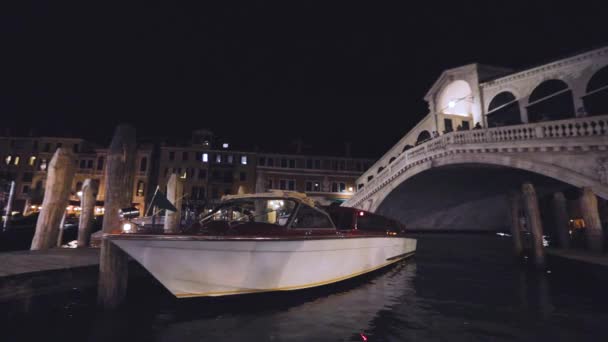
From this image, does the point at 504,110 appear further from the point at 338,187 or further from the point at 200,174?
the point at 200,174

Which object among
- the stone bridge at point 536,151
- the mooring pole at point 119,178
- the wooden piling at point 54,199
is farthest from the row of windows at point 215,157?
the mooring pole at point 119,178

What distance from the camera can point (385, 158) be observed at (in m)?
23.0

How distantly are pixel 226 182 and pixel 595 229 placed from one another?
107ft

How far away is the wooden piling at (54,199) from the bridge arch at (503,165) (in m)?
15.0

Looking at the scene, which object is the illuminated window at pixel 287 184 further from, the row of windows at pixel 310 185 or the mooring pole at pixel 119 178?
the mooring pole at pixel 119 178

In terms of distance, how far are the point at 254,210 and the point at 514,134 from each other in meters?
11.1

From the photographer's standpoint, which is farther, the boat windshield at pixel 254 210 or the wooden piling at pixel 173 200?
the wooden piling at pixel 173 200

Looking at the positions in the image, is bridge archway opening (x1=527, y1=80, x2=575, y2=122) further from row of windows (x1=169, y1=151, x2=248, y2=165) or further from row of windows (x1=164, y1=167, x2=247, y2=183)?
row of windows (x1=164, y1=167, x2=247, y2=183)

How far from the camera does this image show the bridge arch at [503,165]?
395 inches

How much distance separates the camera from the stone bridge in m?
9.78

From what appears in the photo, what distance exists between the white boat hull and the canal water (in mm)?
385

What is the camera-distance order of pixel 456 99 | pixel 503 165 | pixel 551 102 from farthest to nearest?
pixel 456 99, pixel 551 102, pixel 503 165

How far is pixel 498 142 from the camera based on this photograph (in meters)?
12.5

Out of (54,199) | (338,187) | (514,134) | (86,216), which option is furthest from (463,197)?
(54,199)
